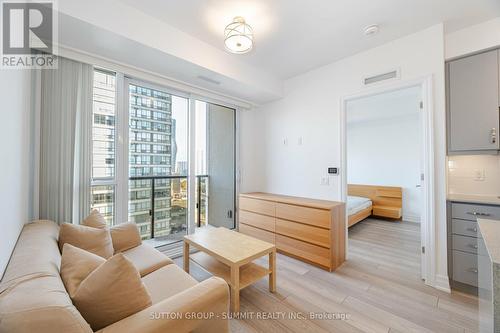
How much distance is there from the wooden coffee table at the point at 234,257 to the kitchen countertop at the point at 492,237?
4.96ft

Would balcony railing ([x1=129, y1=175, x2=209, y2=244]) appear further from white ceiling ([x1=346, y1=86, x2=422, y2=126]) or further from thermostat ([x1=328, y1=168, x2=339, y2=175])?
white ceiling ([x1=346, y1=86, x2=422, y2=126])

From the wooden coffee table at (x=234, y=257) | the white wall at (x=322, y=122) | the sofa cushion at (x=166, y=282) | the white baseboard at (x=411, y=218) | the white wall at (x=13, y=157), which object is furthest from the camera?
the white baseboard at (x=411, y=218)

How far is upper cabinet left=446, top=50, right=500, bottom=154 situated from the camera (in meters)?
2.06

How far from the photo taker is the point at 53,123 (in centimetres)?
195

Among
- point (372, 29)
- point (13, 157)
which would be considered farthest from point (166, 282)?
point (372, 29)

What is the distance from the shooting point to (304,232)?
2.75m

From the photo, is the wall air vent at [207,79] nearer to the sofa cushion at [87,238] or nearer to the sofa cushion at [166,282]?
the sofa cushion at [87,238]

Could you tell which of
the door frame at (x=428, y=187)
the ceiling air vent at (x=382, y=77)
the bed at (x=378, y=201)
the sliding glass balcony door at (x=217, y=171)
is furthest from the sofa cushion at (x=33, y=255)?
the bed at (x=378, y=201)

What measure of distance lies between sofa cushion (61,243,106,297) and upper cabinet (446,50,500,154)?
132 inches

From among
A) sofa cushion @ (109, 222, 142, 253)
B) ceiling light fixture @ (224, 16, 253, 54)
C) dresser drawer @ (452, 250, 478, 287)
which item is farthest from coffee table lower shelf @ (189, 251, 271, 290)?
ceiling light fixture @ (224, 16, 253, 54)

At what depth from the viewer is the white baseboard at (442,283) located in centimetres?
209

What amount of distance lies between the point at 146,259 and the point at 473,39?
407cm

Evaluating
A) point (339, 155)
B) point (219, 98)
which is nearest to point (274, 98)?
point (219, 98)

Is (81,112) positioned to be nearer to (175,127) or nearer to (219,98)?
(175,127)
